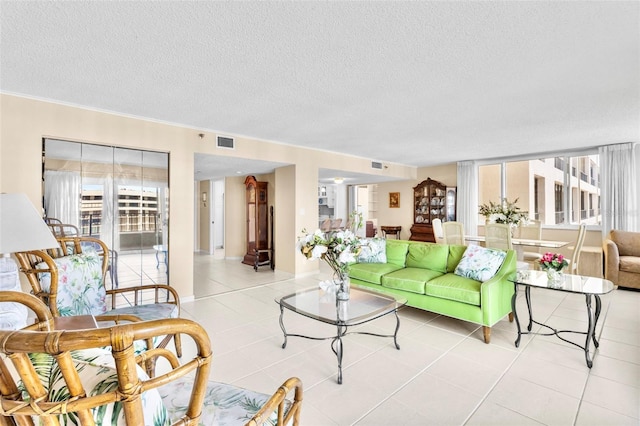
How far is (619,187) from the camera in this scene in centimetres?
538

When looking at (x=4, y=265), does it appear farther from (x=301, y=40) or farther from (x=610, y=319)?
(x=610, y=319)

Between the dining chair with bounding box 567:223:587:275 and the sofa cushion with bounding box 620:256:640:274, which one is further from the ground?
the dining chair with bounding box 567:223:587:275

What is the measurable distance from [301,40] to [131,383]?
6.86 ft

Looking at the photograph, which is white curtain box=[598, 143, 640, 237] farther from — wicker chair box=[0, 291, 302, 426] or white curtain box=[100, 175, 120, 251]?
white curtain box=[100, 175, 120, 251]

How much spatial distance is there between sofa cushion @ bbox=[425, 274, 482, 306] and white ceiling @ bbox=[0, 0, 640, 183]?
1.87m

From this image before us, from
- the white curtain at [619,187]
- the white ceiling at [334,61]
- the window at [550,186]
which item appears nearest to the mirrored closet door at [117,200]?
the white ceiling at [334,61]

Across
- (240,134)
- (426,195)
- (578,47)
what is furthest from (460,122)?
(426,195)

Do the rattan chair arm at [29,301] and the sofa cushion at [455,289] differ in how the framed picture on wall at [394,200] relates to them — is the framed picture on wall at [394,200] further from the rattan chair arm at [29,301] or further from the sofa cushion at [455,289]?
the rattan chair arm at [29,301]

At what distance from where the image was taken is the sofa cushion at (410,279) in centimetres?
334

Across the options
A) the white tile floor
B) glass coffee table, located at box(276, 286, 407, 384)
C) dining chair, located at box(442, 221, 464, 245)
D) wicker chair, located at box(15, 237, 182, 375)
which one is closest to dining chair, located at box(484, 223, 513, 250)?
dining chair, located at box(442, 221, 464, 245)

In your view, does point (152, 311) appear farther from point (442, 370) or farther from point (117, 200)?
point (442, 370)

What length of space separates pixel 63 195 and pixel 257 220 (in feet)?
11.5

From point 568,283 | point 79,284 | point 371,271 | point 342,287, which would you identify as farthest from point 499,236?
point 79,284

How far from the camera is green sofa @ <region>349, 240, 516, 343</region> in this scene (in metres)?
→ 2.93
